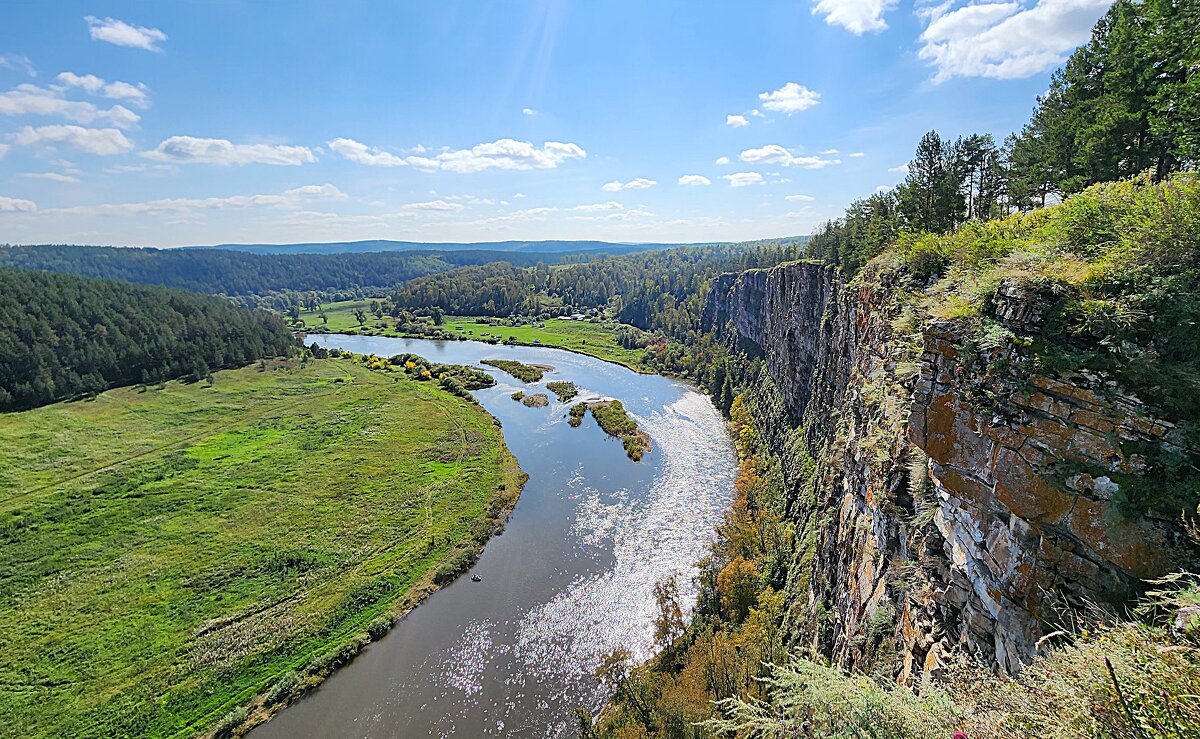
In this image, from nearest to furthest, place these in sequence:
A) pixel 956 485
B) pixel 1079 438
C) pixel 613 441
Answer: pixel 1079 438 → pixel 956 485 → pixel 613 441

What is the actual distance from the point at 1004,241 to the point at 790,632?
15.8 meters

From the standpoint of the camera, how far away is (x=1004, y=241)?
12.1 metres

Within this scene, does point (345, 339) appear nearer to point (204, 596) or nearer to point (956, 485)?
point (204, 596)

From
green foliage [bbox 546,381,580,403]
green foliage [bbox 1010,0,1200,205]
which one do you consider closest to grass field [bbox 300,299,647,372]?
green foliage [bbox 546,381,580,403]

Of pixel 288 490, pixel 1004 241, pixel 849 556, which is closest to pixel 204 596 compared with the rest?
pixel 288 490

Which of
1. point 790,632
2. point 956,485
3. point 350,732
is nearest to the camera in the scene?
point 956,485

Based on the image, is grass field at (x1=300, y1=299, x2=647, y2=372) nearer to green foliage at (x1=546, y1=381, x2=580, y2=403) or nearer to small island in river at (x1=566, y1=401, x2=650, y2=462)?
green foliage at (x1=546, y1=381, x2=580, y2=403)

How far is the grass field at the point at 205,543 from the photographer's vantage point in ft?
77.3

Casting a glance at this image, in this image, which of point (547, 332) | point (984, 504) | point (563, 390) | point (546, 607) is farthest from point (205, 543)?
point (547, 332)

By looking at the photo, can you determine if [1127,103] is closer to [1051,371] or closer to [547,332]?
[1051,371]

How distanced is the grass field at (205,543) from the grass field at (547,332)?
1897 inches

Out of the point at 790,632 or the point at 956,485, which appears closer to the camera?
the point at 956,485

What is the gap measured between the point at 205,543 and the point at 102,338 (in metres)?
63.0

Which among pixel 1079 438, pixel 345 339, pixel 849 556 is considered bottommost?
pixel 345 339
